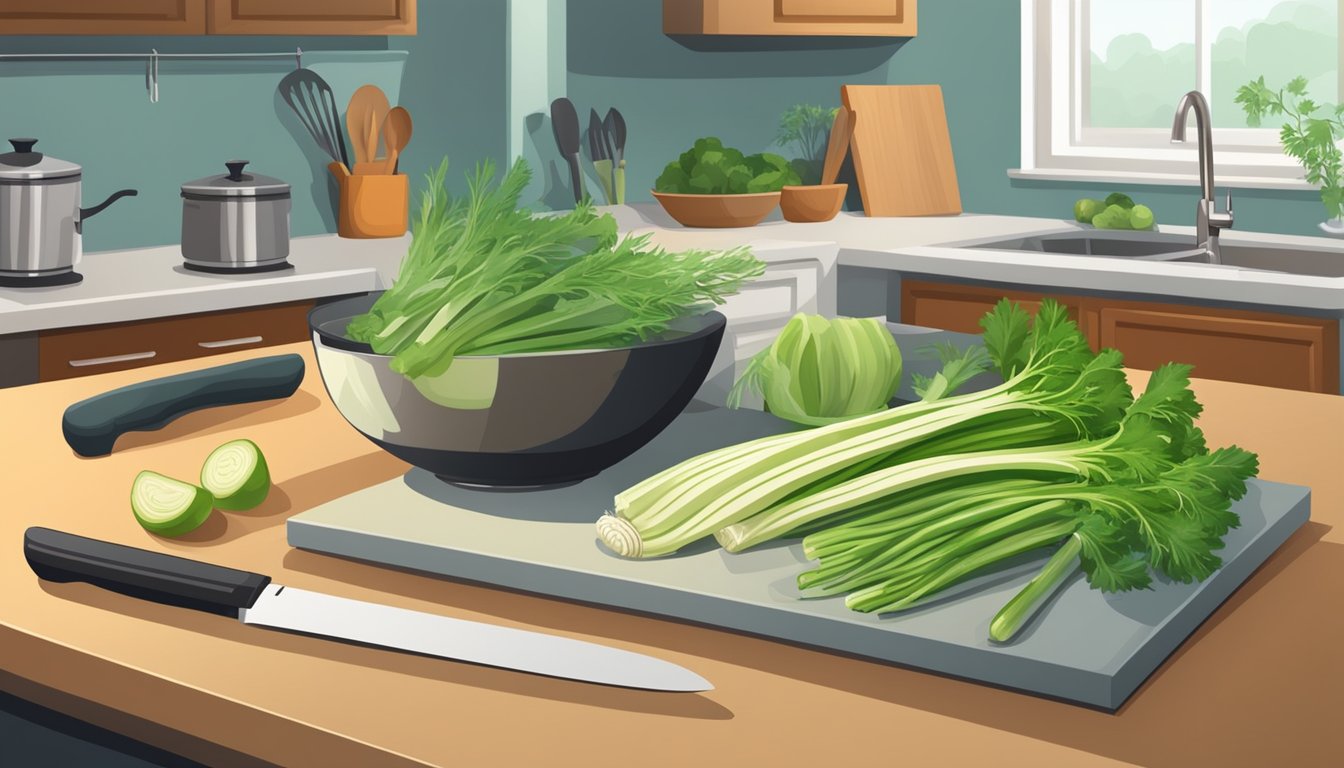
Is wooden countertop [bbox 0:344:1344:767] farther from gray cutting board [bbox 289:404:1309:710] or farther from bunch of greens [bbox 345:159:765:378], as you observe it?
bunch of greens [bbox 345:159:765:378]

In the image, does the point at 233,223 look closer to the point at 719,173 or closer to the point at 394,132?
the point at 394,132

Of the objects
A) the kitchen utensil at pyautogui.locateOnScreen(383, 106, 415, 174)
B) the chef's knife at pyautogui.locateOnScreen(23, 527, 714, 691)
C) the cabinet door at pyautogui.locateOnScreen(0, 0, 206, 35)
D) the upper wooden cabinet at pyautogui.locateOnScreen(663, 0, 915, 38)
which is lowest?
the chef's knife at pyautogui.locateOnScreen(23, 527, 714, 691)

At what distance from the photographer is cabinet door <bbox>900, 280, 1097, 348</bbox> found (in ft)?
9.93

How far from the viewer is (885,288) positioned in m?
3.35

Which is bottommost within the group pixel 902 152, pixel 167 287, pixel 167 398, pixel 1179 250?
pixel 167 398

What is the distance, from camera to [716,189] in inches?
147

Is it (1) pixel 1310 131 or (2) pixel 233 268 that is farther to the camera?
(1) pixel 1310 131

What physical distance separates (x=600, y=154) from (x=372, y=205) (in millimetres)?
836

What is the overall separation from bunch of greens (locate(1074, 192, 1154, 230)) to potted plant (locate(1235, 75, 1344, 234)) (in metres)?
0.37

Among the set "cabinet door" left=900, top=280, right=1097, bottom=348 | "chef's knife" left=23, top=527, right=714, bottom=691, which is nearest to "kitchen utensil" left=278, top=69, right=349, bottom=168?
"cabinet door" left=900, top=280, right=1097, bottom=348

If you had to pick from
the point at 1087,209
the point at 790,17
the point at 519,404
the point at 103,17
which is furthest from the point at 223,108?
the point at 519,404

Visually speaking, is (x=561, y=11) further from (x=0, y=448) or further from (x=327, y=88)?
(x=0, y=448)

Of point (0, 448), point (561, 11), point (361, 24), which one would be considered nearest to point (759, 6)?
point (561, 11)

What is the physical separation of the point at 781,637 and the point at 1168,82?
366cm
